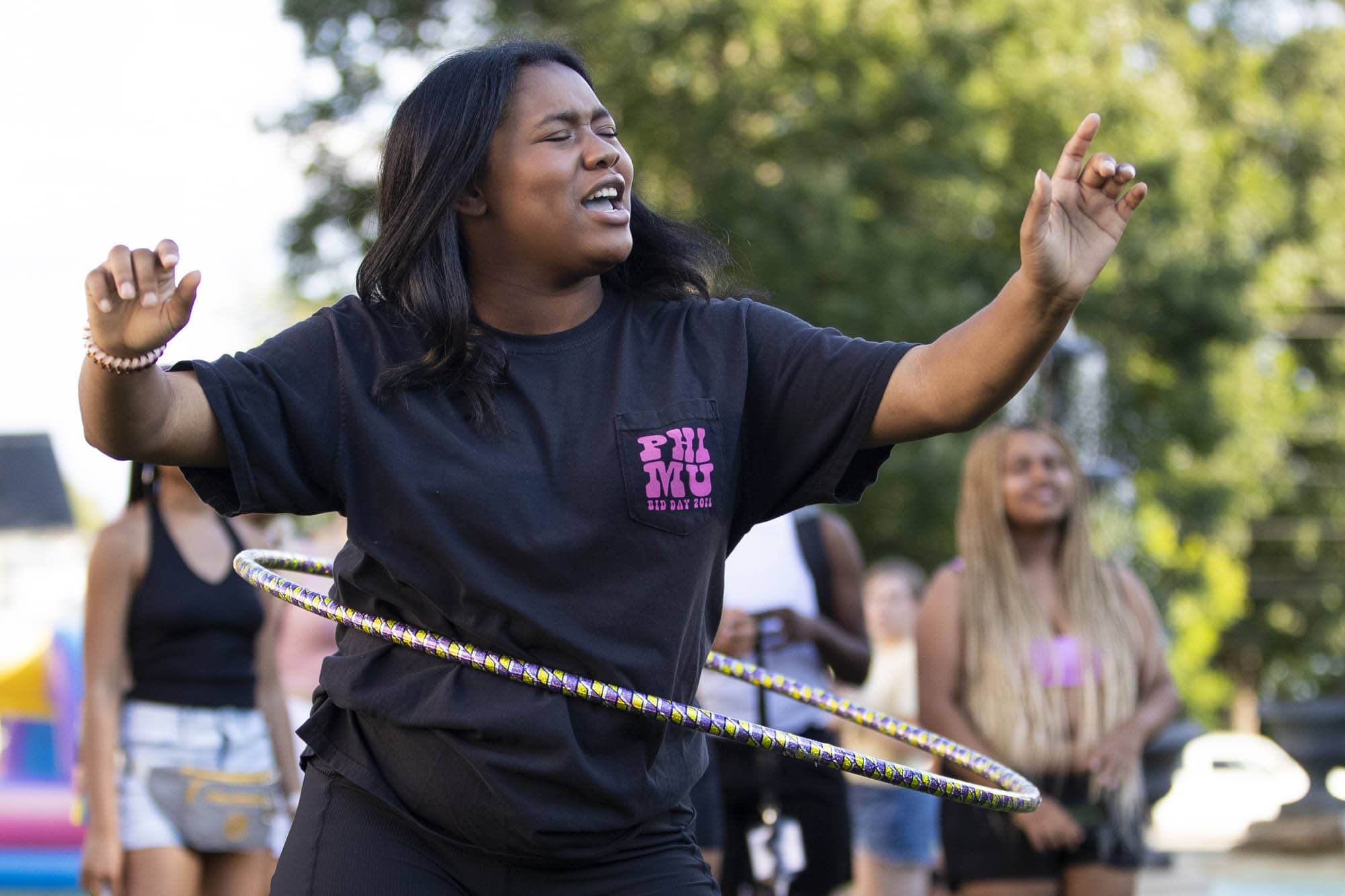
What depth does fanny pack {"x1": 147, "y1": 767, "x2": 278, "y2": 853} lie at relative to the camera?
206 inches

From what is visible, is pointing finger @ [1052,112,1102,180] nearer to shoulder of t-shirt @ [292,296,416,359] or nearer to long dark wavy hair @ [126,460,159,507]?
shoulder of t-shirt @ [292,296,416,359]

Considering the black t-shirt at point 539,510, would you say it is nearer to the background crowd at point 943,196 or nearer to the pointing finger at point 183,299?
the pointing finger at point 183,299

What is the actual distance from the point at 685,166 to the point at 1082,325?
22.0 feet

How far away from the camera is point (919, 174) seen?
2211 centimetres

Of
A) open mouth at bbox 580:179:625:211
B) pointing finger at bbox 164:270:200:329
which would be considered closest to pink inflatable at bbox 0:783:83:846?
open mouth at bbox 580:179:625:211

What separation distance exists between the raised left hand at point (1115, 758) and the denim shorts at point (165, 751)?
8.86 ft

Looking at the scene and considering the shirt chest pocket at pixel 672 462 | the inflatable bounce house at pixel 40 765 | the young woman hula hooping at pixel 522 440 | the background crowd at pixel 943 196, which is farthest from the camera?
the background crowd at pixel 943 196

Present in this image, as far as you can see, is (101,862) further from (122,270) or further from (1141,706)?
(1141,706)

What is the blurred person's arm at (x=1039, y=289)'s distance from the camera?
2541 mm

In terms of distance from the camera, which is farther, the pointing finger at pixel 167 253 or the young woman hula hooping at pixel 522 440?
the young woman hula hooping at pixel 522 440

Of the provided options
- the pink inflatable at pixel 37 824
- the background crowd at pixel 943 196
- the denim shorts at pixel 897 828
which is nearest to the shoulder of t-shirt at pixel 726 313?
the denim shorts at pixel 897 828

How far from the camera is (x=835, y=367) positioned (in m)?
2.88

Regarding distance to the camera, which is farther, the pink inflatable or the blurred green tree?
the blurred green tree

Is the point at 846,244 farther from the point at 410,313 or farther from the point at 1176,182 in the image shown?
the point at 410,313
